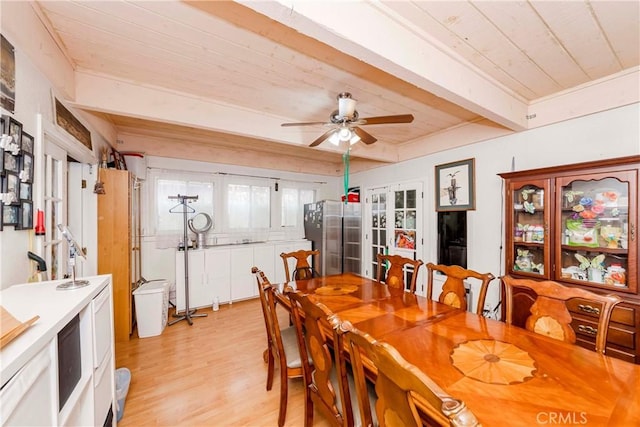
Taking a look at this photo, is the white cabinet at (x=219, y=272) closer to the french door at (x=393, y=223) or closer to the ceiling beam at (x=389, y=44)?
the french door at (x=393, y=223)

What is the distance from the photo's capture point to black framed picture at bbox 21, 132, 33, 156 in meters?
1.35

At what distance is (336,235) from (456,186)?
2.03 meters

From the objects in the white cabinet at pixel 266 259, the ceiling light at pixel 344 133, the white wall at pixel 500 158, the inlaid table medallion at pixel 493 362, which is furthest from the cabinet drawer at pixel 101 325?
the white wall at pixel 500 158

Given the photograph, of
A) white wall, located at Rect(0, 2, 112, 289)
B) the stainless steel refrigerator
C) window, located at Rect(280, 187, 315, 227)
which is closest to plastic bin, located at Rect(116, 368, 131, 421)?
white wall, located at Rect(0, 2, 112, 289)

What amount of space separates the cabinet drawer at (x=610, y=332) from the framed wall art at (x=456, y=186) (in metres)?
1.42

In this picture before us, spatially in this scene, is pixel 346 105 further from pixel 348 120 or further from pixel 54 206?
pixel 54 206

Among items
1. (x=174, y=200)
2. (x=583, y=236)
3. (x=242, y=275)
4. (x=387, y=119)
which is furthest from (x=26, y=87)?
(x=583, y=236)

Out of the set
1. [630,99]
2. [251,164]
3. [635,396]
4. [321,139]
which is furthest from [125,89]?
[630,99]

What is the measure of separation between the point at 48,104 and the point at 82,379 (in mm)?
1634

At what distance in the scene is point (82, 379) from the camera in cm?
123

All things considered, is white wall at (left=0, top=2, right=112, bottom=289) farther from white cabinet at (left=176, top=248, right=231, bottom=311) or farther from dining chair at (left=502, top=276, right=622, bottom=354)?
dining chair at (left=502, top=276, right=622, bottom=354)

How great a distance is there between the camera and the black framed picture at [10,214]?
1.22 meters

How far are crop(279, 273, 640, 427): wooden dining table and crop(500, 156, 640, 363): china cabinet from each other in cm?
104

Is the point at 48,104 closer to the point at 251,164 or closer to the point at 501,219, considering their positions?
the point at 251,164
